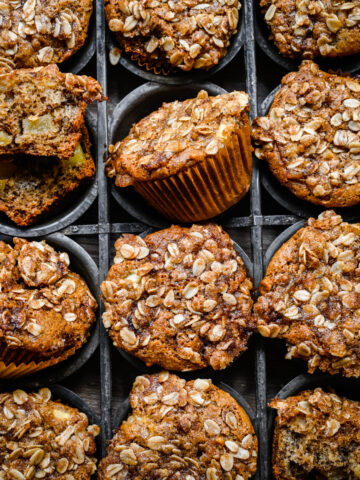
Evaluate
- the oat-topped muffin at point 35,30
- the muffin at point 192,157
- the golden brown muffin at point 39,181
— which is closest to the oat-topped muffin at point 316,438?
the muffin at point 192,157

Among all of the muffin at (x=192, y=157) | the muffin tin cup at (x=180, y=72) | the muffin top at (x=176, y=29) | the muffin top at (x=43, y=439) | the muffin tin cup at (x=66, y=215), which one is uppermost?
the muffin top at (x=176, y=29)

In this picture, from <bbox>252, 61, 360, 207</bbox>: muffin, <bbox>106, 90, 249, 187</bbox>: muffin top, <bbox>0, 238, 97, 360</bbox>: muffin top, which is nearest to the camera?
<bbox>106, 90, 249, 187</bbox>: muffin top

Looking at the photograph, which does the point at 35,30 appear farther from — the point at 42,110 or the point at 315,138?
the point at 315,138

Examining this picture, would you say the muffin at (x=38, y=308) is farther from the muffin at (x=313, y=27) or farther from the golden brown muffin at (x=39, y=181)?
the muffin at (x=313, y=27)

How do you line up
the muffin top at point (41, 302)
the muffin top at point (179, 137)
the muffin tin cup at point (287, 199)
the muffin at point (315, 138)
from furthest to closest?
the muffin tin cup at point (287, 199)
the muffin at point (315, 138)
the muffin top at point (41, 302)
the muffin top at point (179, 137)

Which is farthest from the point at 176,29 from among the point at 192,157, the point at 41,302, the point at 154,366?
the point at 154,366

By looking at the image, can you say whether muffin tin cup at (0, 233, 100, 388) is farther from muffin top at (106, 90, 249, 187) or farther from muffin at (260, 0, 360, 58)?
muffin at (260, 0, 360, 58)

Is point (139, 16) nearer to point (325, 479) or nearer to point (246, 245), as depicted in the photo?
point (246, 245)

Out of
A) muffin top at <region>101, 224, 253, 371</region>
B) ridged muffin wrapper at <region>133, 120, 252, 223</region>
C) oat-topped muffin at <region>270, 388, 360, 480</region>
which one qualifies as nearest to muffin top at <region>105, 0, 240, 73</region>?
ridged muffin wrapper at <region>133, 120, 252, 223</region>
